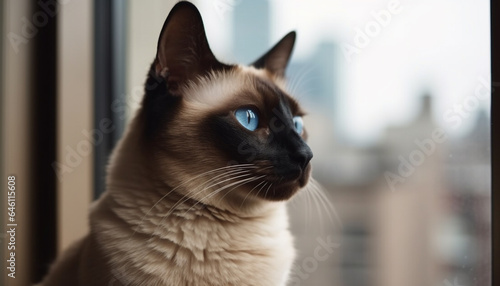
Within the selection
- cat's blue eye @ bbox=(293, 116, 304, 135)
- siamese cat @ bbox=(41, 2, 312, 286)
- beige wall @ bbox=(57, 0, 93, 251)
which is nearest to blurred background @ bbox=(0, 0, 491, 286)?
beige wall @ bbox=(57, 0, 93, 251)

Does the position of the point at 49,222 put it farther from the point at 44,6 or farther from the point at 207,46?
the point at 207,46

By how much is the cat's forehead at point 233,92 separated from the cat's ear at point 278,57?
0.13 meters

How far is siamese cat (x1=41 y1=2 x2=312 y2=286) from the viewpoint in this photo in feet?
2.85

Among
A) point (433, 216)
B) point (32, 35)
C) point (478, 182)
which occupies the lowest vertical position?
point (433, 216)

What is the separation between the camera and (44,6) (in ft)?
4.01

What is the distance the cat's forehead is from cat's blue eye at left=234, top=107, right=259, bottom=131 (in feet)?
0.05

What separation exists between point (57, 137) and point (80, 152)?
0.08 metres

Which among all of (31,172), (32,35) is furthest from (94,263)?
(32,35)

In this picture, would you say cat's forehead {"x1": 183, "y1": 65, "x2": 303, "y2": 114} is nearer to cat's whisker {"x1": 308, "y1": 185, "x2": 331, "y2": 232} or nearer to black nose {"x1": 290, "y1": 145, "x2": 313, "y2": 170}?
black nose {"x1": 290, "y1": 145, "x2": 313, "y2": 170}

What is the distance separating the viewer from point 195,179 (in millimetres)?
900

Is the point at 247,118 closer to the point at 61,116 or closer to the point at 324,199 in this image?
the point at 324,199

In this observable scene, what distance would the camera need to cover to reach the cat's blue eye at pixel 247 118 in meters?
0.91

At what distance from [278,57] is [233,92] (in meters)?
0.21

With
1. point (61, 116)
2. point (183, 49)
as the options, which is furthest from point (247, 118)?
point (61, 116)
